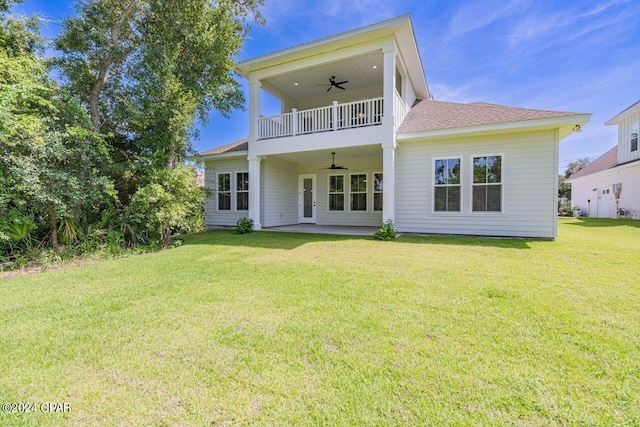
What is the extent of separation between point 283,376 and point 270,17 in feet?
38.8

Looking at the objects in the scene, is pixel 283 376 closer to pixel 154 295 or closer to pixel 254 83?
pixel 154 295

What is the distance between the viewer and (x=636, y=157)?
1493 centimetres

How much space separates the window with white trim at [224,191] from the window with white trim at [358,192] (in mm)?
5364

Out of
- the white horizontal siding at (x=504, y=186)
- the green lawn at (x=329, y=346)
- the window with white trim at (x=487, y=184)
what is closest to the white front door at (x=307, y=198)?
the white horizontal siding at (x=504, y=186)

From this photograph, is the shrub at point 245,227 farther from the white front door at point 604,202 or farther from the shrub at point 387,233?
the white front door at point 604,202

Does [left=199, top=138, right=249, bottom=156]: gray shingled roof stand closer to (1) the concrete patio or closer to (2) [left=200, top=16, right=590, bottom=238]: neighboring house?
(2) [left=200, top=16, right=590, bottom=238]: neighboring house

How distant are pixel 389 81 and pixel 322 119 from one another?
2.50 metres

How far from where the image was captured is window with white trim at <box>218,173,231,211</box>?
12.3 m

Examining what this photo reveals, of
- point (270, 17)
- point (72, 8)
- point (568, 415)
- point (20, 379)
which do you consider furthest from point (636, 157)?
point (72, 8)

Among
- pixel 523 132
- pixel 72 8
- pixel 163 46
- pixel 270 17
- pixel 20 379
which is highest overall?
pixel 270 17

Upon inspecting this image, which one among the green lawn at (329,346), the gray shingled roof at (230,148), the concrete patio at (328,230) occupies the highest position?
the gray shingled roof at (230,148)

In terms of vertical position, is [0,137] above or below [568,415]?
above

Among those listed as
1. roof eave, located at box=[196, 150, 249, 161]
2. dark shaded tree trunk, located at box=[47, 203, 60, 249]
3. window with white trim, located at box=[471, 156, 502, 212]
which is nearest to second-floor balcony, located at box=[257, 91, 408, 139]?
roof eave, located at box=[196, 150, 249, 161]

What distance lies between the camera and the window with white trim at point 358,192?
12031mm
